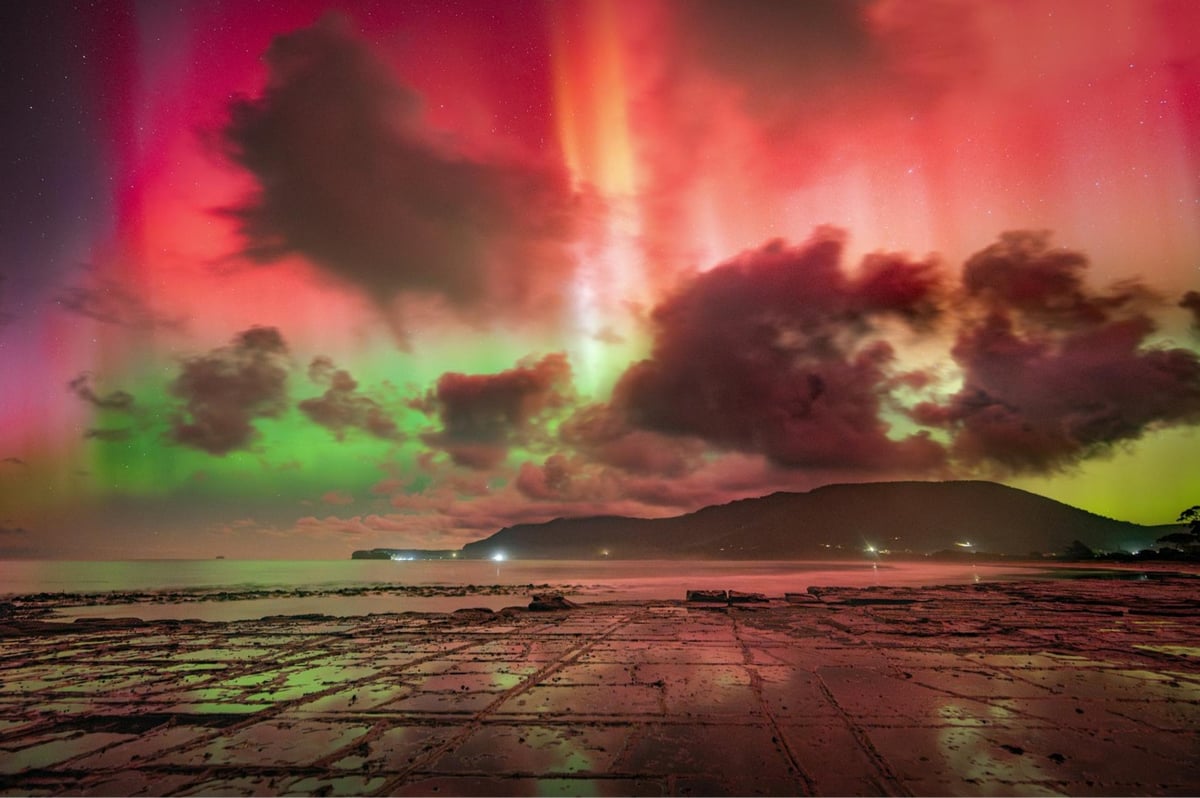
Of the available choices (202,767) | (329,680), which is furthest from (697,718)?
(329,680)

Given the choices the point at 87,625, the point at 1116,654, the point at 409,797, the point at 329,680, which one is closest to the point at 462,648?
the point at 329,680

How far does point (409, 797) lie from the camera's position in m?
8.05

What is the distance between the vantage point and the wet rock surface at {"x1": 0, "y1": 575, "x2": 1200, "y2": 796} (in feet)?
28.8

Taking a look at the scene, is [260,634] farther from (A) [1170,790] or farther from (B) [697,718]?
(A) [1170,790]

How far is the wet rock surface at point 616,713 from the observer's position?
878 cm

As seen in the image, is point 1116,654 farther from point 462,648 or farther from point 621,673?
point 462,648

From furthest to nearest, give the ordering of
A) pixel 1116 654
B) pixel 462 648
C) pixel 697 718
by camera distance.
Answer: pixel 462 648 < pixel 1116 654 < pixel 697 718

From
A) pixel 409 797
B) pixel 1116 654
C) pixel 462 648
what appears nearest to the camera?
pixel 409 797

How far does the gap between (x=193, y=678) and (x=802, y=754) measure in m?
16.3

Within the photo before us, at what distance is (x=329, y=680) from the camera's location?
16031mm

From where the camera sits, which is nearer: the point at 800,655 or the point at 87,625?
the point at 800,655

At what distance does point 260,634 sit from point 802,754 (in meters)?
26.0

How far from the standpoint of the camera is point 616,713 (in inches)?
480

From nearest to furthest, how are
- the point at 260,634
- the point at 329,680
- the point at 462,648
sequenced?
1. the point at 329,680
2. the point at 462,648
3. the point at 260,634
